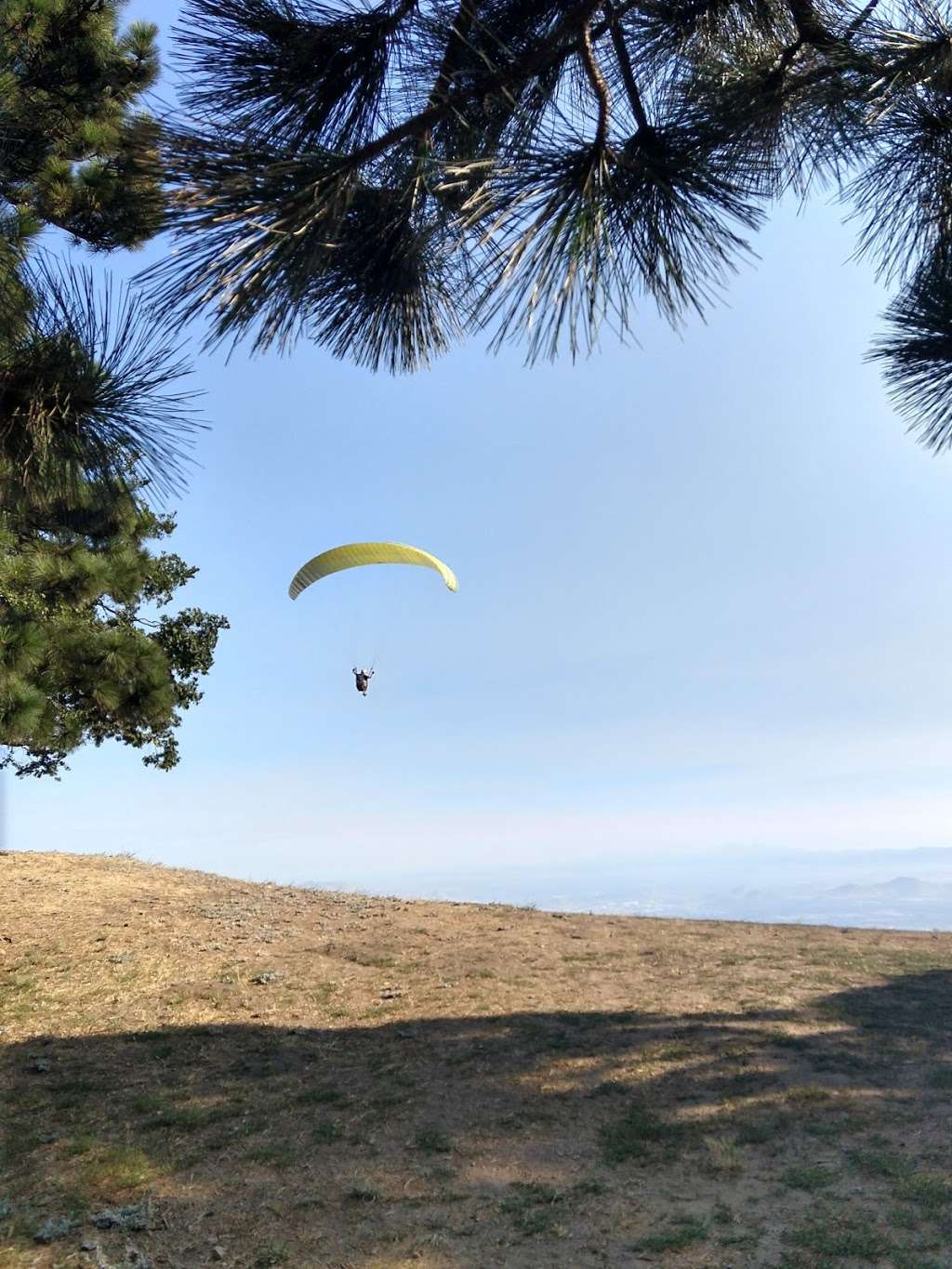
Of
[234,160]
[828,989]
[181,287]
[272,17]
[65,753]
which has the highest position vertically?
[272,17]

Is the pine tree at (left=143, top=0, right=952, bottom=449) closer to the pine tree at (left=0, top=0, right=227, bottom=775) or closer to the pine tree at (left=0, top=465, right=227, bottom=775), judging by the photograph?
the pine tree at (left=0, top=0, right=227, bottom=775)

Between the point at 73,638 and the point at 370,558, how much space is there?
5.15 m

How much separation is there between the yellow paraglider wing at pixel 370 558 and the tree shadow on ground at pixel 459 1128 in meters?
7.54

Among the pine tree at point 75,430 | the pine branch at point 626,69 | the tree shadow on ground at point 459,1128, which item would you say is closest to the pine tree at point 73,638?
the pine tree at point 75,430

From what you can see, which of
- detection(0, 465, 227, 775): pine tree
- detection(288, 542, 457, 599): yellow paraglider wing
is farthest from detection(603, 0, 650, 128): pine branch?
detection(288, 542, 457, 599): yellow paraglider wing

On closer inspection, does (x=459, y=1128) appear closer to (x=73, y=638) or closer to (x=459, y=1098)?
(x=459, y=1098)

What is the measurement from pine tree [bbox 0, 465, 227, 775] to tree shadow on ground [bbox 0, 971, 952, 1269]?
4125 mm

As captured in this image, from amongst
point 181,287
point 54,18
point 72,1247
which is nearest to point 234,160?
point 181,287

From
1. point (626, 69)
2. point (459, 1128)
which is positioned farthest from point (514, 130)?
point (459, 1128)

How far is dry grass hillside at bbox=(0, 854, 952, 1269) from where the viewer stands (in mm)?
5504

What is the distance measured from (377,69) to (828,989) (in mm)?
11872

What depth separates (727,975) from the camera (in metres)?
12.2

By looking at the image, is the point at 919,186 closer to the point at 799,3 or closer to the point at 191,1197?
the point at 799,3

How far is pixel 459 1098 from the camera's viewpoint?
7895mm
